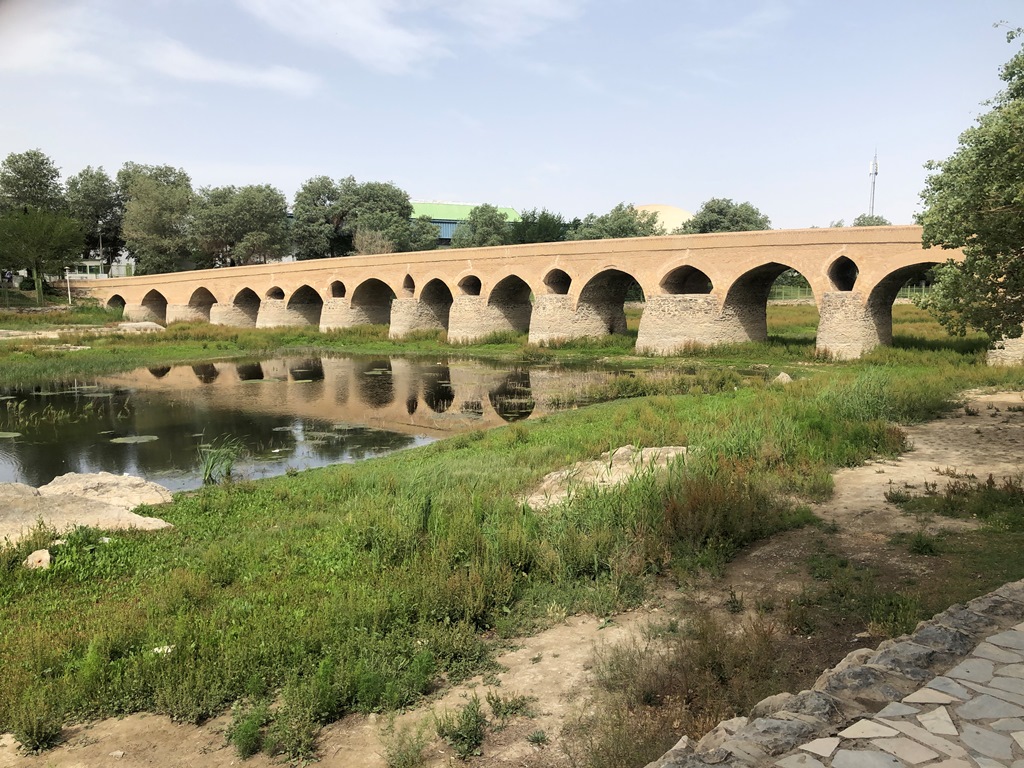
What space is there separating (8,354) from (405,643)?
29.0 m

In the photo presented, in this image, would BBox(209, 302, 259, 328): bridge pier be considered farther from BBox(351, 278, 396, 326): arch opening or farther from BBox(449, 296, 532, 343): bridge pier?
BBox(449, 296, 532, 343): bridge pier

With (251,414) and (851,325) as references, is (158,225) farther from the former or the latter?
(851,325)

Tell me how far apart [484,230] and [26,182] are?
35075 mm

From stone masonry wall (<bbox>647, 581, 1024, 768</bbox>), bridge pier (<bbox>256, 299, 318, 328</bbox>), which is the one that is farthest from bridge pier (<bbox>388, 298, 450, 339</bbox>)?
stone masonry wall (<bbox>647, 581, 1024, 768</bbox>)

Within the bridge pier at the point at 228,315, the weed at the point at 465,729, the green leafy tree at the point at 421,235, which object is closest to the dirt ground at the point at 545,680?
the weed at the point at 465,729

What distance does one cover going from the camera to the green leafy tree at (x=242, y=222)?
2121 inches

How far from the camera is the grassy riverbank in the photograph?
441cm

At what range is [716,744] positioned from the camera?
3154 millimetres

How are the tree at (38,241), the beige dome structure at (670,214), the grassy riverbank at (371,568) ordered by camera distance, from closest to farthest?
1. the grassy riverbank at (371,568)
2. the tree at (38,241)
3. the beige dome structure at (670,214)

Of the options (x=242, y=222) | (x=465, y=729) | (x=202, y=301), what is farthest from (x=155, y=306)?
(x=465, y=729)

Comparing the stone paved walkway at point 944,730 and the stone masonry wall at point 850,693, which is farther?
the stone masonry wall at point 850,693

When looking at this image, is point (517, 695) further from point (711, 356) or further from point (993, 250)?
point (711, 356)

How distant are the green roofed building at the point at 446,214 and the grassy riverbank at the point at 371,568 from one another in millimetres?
72090

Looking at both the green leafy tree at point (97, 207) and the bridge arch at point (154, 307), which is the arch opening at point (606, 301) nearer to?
the bridge arch at point (154, 307)
